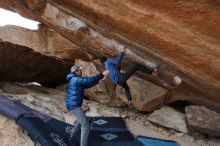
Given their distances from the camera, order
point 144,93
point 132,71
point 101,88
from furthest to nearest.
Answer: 1. point 101,88
2. point 144,93
3. point 132,71

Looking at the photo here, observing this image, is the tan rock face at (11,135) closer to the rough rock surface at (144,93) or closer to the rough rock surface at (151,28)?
the rough rock surface at (151,28)

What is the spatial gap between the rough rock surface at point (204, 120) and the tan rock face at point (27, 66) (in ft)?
16.9

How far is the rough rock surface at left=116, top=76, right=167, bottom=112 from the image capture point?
39.5ft

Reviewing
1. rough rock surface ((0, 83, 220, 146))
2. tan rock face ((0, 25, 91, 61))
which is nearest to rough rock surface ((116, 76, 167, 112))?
rough rock surface ((0, 83, 220, 146))

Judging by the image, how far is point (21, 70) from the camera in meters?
14.8

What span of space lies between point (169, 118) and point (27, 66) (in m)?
5.93

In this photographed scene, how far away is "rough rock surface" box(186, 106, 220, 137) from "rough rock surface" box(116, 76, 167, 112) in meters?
1.01

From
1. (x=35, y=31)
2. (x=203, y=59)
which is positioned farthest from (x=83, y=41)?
Answer: (x=203, y=59)

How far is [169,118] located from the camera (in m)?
11.9

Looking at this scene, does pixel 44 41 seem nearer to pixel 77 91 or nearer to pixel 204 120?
pixel 77 91

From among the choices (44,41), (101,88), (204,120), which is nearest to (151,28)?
Result: (204,120)

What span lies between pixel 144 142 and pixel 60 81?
23.8 ft

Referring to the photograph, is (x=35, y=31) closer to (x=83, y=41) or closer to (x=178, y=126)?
(x=83, y=41)

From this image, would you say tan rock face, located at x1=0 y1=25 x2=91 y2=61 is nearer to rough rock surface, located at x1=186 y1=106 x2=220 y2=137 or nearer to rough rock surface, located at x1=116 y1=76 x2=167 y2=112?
rough rock surface, located at x1=116 y1=76 x2=167 y2=112
